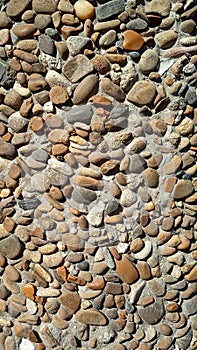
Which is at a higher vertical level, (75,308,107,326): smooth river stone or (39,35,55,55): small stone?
(39,35,55,55): small stone

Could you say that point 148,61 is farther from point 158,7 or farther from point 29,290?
point 29,290

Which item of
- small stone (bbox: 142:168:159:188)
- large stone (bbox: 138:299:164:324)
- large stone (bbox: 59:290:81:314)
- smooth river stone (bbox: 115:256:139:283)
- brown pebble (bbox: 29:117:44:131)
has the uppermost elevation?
brown pebble (bbox: 29:117:44:131)

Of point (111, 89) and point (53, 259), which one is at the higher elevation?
point (111, 89)

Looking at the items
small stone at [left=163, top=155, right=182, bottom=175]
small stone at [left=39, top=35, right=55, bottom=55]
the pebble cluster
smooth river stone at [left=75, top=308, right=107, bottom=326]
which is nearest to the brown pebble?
the pebble cluster

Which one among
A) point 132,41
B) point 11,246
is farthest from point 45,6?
point 11,246

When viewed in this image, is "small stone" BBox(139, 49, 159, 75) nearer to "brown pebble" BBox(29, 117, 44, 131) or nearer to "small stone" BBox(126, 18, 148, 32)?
"small stone" BBox(126, 18, 148, 32)

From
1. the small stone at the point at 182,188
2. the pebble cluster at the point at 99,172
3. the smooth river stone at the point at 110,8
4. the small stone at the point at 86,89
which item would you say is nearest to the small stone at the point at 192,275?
the pebble cluster at the point at 99,172

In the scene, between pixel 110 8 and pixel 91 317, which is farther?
pixel 91 317
